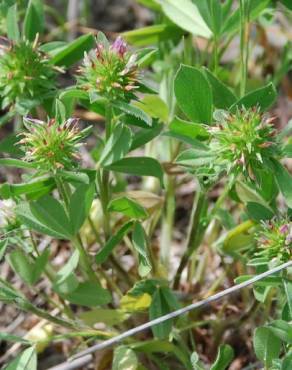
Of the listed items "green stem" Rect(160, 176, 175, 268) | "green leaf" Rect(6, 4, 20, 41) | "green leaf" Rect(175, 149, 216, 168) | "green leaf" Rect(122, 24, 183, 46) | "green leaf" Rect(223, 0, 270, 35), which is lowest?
"green stem" Rect(160, 176, 175, 268)

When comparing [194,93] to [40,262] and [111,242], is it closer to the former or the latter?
[111,242]

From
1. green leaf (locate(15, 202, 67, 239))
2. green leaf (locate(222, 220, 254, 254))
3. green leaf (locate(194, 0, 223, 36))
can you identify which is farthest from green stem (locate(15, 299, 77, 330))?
green leaf (locate(194, 0, 223, 36))

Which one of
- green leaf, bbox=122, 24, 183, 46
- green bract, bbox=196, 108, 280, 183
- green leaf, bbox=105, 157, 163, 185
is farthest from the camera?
green leaf, bbox=122, 24, 183, 46

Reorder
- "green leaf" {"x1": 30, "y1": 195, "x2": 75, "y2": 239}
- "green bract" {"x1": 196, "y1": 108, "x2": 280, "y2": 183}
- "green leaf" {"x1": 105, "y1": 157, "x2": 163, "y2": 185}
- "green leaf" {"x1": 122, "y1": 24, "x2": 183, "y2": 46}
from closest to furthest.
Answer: "green bract" {"x1": 196, "y1": 108, "x2": 280, "y2": 183} → "green leaf" {"x1": 30, "y1": 195, "x2": 75, "y2": 239} → "green leaf" {"x1": 105, "y1": 157, "x2": 163, "y2": 185} → "green leaf" {"x1": 122, "y1": 24, "x2": 183, "y2": 46}

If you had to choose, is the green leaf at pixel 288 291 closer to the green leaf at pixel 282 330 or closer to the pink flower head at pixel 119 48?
the green leaf at pixel 282 330

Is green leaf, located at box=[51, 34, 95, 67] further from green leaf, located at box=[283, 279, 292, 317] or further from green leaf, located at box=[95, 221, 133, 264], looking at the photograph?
green leaf, located at box=[283, 279, 292, 317]

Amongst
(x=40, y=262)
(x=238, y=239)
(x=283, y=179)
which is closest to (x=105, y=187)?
(x=40, y=262)

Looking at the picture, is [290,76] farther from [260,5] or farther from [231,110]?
[231,110]
